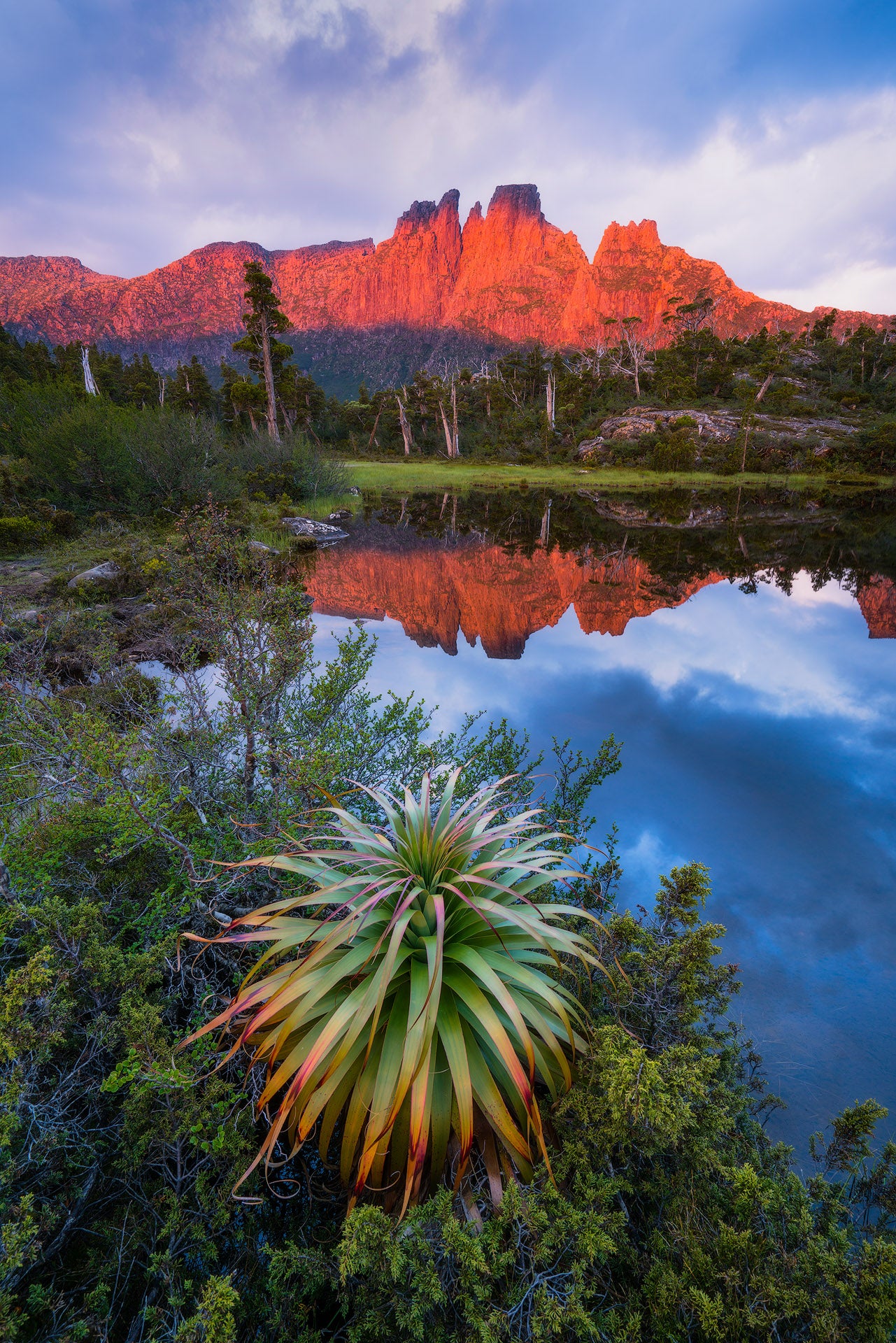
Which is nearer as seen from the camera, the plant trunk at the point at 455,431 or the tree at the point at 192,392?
the tree at the point at 192,392

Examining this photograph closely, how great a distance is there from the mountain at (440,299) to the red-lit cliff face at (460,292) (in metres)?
0.45

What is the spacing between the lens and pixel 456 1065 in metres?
1.77

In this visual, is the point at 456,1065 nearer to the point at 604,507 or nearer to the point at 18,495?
the point at 18,495

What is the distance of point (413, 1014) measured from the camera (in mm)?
1844

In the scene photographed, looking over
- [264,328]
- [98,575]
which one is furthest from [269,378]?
[98,575]

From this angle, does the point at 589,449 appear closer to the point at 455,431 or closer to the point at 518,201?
the point at 455,431

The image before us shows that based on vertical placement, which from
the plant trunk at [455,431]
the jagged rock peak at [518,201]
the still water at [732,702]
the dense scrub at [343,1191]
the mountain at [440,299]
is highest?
the jagged rock peak at [518,201]

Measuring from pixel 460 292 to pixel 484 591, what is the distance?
19059 cm

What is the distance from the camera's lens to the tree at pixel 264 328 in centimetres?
2777

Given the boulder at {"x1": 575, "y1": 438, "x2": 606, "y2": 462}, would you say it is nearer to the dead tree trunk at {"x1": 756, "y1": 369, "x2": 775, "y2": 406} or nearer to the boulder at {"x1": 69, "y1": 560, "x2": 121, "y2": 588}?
the dead tree trunk at {"x1": 756, "y1": 369, "x2": 775, "y2": 406}

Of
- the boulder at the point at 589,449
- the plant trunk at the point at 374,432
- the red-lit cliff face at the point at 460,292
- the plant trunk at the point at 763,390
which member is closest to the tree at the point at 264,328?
the boulder at the point at 589,449

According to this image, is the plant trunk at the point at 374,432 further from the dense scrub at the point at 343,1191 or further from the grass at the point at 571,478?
the dense scrub at the point at 343,1191

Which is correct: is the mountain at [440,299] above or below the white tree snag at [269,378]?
above

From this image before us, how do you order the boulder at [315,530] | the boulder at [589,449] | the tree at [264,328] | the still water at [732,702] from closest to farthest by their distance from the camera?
the still water at [732,702]
the boulder at [315,530]
the tree at [264,328]
the boulder at [589,449]
